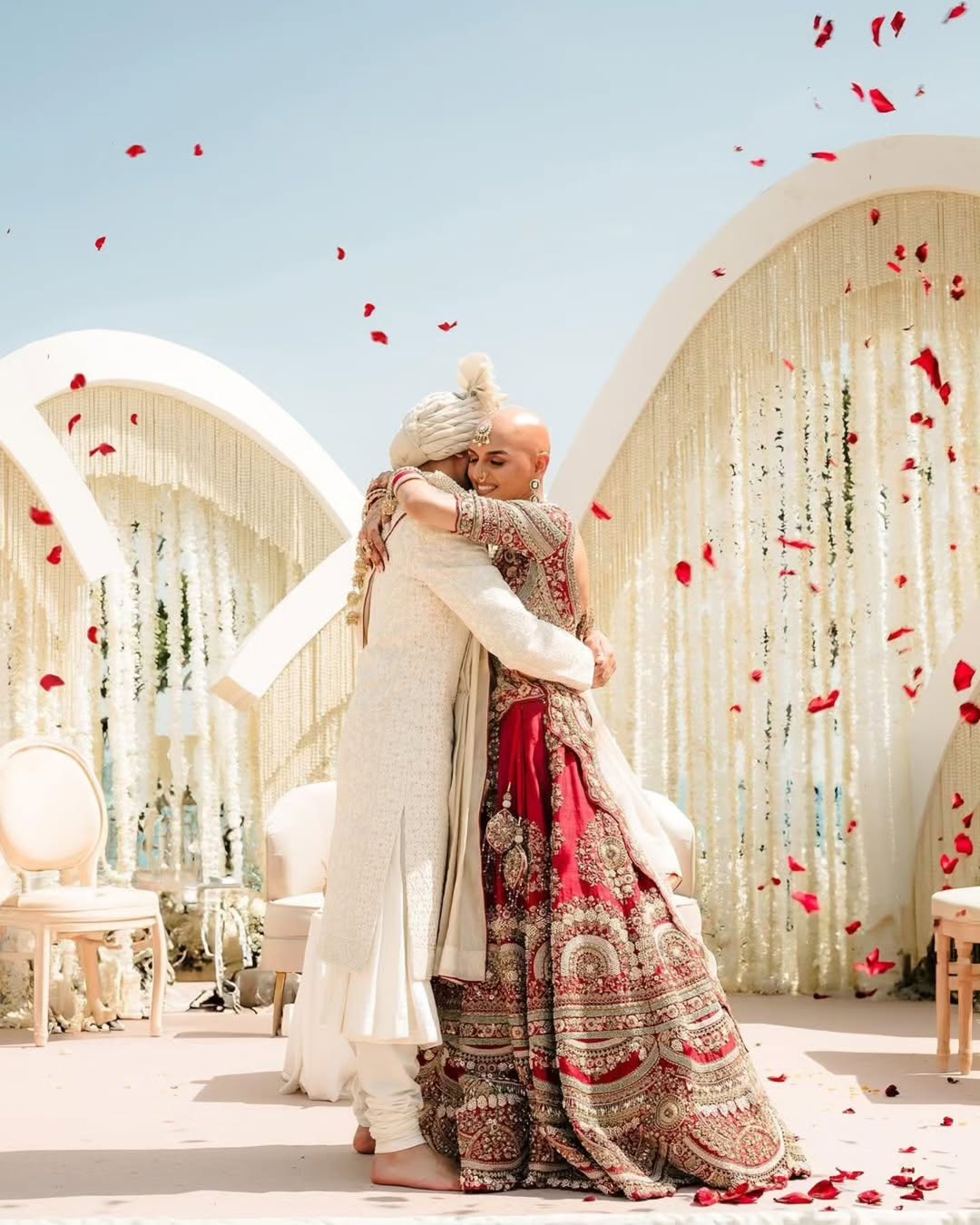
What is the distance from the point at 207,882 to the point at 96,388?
→ 1815 mm

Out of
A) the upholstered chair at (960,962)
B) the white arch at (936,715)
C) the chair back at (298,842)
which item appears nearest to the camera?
the upholstered chair at (960,962)

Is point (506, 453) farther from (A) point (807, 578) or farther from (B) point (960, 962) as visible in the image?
(A) point (807, 578)

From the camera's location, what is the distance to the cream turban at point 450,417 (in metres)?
2.89

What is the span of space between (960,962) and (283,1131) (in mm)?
1817

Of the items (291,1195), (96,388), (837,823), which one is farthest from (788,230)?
(291,1195)

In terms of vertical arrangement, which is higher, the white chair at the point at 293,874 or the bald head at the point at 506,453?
the bald head at the point at 506,453

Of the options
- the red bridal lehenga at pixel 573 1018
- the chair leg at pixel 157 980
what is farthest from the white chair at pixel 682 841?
the red bridal lehenga at pixel 573 1018

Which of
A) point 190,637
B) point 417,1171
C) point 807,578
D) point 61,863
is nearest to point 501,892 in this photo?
point 417,1171

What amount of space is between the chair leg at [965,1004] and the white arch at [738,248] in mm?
2263

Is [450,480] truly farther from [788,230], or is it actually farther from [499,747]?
[788,230]

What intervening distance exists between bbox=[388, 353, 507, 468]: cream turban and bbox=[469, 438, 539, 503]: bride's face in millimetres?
48

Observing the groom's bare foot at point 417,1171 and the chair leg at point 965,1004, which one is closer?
the groom's bare foot at point 417,1171

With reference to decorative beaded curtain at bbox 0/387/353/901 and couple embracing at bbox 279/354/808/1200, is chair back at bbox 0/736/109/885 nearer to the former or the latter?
decorative beaded curtain at bbox 0/387/353/901

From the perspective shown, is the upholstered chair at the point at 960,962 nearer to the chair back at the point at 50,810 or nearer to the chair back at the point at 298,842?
the chair back at the point at 298,842
